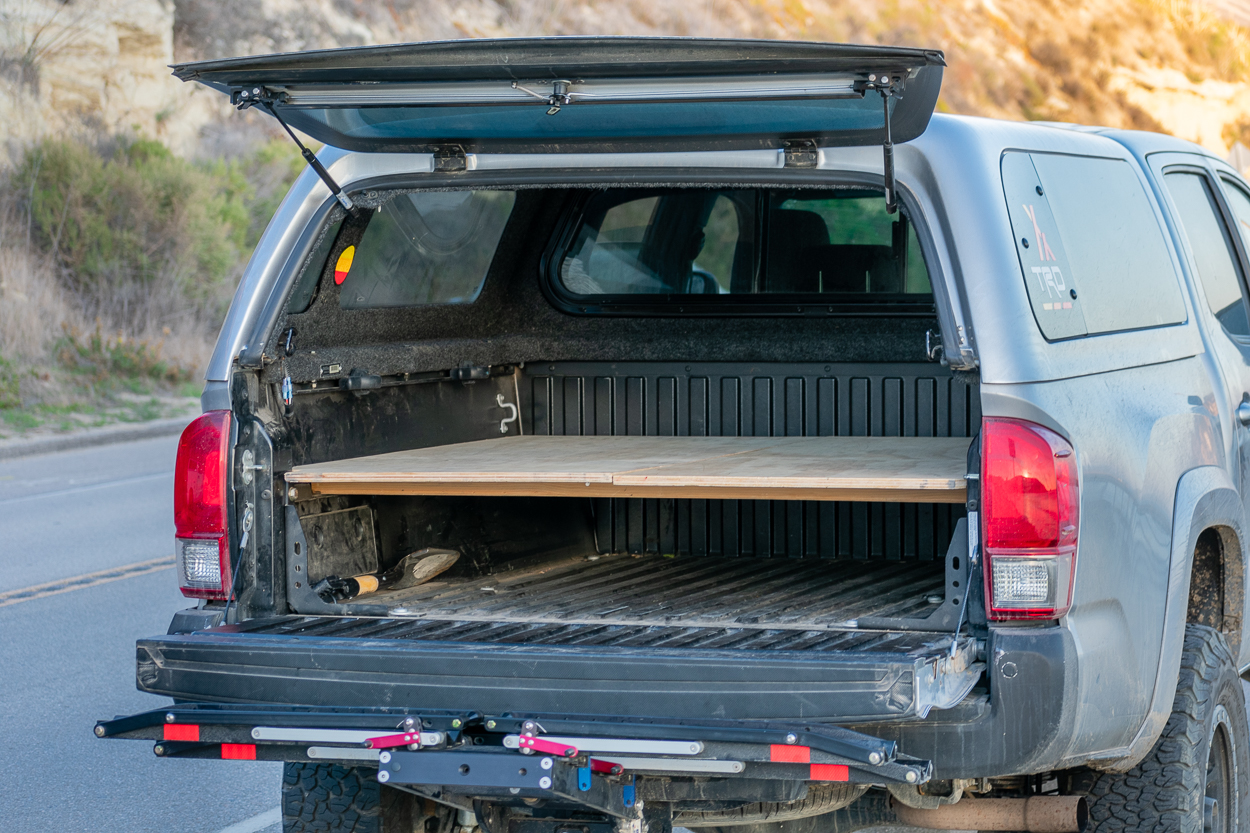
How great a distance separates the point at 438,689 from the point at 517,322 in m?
2.62

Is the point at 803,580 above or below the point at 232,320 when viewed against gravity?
below

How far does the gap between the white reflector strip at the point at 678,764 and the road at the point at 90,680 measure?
2.33 metres

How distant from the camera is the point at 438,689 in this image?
342 centimetres

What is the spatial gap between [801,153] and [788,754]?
1.48 meters

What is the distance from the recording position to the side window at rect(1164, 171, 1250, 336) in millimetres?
4633

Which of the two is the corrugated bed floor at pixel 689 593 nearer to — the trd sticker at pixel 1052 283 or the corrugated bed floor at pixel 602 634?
the corrugated bed floor at pixel 602 634

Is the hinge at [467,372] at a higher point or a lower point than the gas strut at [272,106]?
lower

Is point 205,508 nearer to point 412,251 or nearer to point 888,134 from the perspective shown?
point 412,251

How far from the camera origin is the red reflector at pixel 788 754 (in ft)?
10.1

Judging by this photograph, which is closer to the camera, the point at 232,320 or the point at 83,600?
the point at 232,320

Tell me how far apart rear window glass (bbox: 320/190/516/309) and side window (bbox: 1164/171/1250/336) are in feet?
7.38


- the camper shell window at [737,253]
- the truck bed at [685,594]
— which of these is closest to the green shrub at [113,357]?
the camper shell window at [737,253]

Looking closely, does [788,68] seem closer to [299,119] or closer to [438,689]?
[299,119]

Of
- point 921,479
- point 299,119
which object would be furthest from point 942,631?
point 299,119
